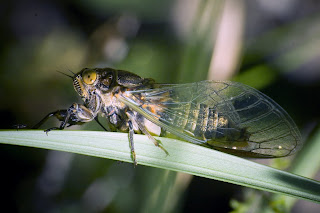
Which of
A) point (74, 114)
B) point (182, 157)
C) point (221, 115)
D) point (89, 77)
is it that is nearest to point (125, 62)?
point (89, 77)

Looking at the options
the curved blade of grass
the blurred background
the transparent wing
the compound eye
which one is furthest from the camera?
the blurred background

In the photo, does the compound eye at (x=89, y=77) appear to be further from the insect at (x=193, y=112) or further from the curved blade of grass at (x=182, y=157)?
the curved blade of grass at (x=182, y=157)

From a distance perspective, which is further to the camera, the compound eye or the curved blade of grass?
the compound eye

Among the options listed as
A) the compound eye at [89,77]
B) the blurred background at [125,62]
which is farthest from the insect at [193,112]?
the blurred background at [125,62]

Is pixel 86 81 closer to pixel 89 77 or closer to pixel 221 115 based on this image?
pixel 89 77

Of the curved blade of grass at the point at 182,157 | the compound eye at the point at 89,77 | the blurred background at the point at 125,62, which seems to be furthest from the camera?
the blurred background at the point at 125,62

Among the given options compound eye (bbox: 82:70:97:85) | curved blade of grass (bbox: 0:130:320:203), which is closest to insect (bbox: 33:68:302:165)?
compound eye (bbox: 82:70:97:85)

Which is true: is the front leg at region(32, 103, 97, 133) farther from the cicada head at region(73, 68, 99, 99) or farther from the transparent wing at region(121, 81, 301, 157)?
the transparent wing at region(121, 81, 301, 157)

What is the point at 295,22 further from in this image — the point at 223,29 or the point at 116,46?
the point at 116,46

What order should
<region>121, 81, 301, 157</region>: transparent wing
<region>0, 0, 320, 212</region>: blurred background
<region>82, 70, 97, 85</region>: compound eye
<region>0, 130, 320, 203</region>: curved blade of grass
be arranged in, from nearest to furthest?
1. <region>0, 130, 320, 203</region>: curved blade of grass
2. <region>121, 81, 301, 157</region>: transparent wing
3. <region>82, 70, 97, 85</region>: compound eye
4. <region>0, 0, 320, 212</region>: blurred background
